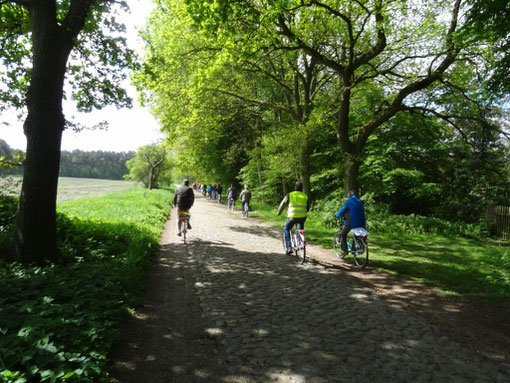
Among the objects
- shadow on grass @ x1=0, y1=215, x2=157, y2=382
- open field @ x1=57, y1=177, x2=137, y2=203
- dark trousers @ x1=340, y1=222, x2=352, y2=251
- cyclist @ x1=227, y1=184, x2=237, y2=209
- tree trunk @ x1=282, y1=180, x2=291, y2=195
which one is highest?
tree trunk @ x1=282, y1=180, x2=291, y2=195

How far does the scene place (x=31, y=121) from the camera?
5379mm

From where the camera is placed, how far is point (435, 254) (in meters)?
9.23

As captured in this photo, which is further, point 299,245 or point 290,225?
point 290,225

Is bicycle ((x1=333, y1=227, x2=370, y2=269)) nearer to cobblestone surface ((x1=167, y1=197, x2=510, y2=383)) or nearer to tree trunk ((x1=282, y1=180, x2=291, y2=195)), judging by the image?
cobblestone surface ((x1=167, y1=197, x2=510, y2=383))

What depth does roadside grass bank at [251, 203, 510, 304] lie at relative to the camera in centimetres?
624

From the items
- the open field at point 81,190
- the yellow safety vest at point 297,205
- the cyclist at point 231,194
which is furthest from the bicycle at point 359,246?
the cyclist at point 231,194

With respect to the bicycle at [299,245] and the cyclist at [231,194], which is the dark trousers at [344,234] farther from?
the cyclist at [231,194]

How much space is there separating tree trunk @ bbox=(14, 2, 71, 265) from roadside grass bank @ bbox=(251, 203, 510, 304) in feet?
24.5

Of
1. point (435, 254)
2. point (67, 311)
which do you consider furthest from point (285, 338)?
point (435, 254)

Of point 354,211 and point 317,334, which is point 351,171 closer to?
point 354,211

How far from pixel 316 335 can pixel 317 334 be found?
0.03 metres

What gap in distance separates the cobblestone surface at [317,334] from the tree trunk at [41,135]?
3170 millimetres

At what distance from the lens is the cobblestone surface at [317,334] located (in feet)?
10.4

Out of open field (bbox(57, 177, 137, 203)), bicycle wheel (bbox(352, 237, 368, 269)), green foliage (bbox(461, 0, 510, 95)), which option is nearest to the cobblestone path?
bicycle wheel (bbox(352, 237, 368, 269))
